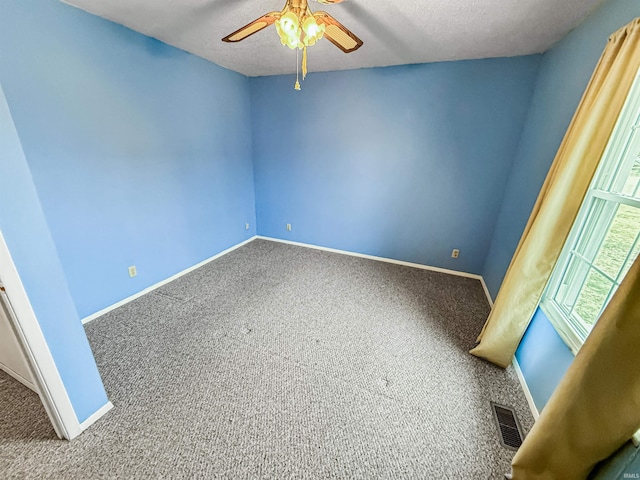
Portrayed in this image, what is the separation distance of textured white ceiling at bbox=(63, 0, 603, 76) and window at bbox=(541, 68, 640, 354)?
0.88 meters

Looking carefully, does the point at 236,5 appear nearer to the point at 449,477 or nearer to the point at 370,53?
the point at 370,53

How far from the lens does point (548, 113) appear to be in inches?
71.2

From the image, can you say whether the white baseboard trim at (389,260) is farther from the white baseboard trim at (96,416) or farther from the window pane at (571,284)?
the white baseboard trim at (96,416)

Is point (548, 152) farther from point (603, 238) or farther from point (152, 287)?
point (152, 287)

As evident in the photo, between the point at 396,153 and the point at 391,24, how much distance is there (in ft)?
4.20

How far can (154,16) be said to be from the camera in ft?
5.60

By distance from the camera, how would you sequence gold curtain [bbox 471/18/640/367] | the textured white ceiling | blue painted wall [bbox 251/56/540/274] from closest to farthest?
gold curtain [bbox 471/18/640/367] → the textured white ceiling → blue painted wall [bbox 251/56/540/274]

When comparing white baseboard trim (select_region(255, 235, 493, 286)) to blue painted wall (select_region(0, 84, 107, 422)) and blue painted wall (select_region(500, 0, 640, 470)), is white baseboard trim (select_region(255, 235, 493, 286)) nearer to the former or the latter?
blue painted wall (select_region(500, 0, 640, 470))

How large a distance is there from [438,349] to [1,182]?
8.10 feet

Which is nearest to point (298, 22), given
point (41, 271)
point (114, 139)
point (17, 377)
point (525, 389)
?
point (41, 271)

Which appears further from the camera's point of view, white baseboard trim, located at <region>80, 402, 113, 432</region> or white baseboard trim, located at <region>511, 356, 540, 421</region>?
white baseboard trim, located at <region>511, 356, 540, 421</region>

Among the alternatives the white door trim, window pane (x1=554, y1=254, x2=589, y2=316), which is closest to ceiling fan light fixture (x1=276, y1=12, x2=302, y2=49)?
the white door trim

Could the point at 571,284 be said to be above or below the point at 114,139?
below

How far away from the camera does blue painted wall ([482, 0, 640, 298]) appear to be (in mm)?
1351
